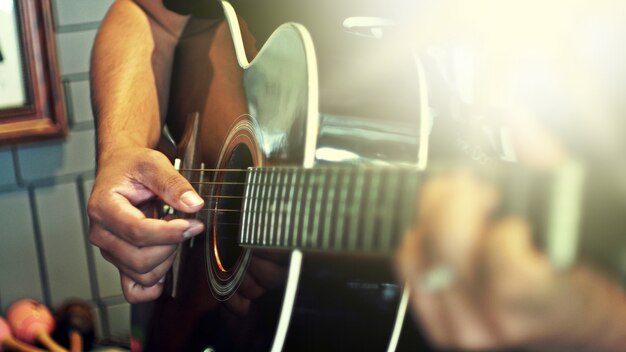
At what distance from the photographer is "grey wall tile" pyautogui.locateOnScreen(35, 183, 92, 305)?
148cm

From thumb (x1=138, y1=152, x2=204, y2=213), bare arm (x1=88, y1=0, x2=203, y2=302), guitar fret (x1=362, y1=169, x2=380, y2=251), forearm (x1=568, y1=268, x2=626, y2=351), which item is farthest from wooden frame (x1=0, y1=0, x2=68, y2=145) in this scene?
forearm (x1=568, y1=268, x2=626, y2=351)

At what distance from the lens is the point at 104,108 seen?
1.03m

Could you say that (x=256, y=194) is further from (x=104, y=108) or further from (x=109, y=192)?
(x=104, y=108)

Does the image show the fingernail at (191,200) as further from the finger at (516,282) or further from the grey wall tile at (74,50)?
the grey wall tile at (74,50)

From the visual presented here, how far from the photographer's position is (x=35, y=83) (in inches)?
55.1

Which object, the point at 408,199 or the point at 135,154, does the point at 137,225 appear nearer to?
the point at 135,154

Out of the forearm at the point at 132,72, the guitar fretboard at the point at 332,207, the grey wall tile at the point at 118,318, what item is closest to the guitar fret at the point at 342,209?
the guitar fretboard at the point at 332,207

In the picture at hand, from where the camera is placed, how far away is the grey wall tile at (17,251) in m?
1.45

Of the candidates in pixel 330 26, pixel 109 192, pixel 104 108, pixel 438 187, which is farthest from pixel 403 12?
pixel 104 108

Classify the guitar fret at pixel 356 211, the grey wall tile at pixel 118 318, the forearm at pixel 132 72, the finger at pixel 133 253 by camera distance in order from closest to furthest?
the guitar fret at pixel 356 211 < the finger at pixel 133 253 < the forearm at pixel 132 72 < the grey wall tile at pixel 118 318

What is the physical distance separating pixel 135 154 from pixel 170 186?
0.13 meters

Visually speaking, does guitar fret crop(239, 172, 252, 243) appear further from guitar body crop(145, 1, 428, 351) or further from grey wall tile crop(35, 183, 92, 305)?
grey wall tile crop(35, 183, 92, 305)

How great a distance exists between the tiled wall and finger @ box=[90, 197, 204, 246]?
0.71 meters

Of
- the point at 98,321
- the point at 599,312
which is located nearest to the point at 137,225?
the point at 599,312
